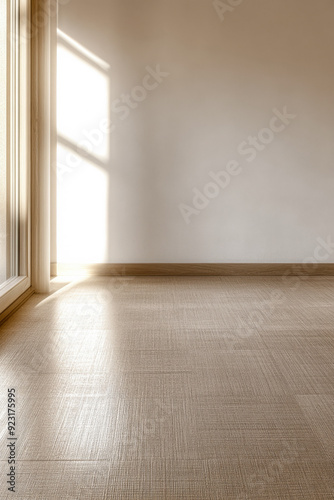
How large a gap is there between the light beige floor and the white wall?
814 mm

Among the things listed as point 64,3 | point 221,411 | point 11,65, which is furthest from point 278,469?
point 64,3

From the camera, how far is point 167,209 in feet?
15.0

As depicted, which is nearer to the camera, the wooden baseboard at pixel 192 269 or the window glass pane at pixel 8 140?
the window glass pane at pixel 8 140

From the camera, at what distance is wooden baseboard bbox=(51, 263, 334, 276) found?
4.58 m

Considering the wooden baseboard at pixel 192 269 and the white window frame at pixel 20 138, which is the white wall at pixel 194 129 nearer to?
the wooden baseboard at pixel 192 269

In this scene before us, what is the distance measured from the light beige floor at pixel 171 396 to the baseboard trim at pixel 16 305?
43 millimetres

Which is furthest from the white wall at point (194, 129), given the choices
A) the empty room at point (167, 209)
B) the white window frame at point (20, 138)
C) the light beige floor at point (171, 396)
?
the light beige floor at point (171, 396)

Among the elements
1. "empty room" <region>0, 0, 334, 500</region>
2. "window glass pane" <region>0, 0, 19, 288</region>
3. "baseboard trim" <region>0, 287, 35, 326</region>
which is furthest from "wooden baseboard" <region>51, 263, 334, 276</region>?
"window glass pane" <region>0, 0, 19, 288</region>

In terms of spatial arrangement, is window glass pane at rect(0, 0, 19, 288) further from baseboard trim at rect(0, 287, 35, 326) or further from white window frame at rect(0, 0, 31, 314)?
baseboard trim at rect(0, 287, 35, 326)

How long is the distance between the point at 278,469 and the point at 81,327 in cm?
163

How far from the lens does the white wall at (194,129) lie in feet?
14.5

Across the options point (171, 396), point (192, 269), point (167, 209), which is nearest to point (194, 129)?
point (167, 209)

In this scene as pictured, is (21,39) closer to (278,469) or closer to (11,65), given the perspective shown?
(11,65)

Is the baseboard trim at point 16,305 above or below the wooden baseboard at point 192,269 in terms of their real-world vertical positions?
below
